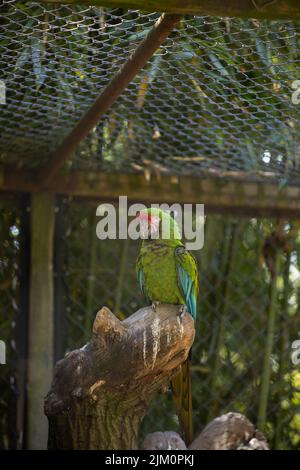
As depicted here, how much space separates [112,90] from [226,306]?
58.9 inches

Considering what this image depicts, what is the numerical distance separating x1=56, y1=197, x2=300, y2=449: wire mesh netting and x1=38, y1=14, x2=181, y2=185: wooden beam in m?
0.46

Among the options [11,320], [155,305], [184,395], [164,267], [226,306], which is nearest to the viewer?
[155,305]

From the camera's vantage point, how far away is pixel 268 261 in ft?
11.7

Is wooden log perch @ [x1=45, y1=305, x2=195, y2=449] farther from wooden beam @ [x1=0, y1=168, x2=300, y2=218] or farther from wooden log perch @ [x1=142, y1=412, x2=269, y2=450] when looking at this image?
wooden beam @ [x1=0, y1=168, x2=300, y2=218]

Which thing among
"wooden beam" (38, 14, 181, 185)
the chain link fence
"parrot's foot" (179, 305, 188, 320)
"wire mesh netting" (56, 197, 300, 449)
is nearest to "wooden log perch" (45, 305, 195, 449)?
"parrot's foot" (179, 305, 188, 320)

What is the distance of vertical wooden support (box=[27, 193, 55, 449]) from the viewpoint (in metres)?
3.04

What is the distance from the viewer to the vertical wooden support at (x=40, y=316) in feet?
9.96

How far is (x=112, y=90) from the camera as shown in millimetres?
2357

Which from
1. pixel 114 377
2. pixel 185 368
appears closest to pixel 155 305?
pixel 185 368

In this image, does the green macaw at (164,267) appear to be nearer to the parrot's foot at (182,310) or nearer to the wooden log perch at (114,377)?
the parrot's foot at (182,310)

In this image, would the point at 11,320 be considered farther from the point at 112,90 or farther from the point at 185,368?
the point at 112,90

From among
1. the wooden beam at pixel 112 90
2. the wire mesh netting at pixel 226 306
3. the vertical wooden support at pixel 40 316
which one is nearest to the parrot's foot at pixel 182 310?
the wooden beam at pixel 112 90

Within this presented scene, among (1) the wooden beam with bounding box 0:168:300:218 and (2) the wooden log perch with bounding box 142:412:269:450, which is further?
(1) the wooden beam with bounding box 0:168:300:218
